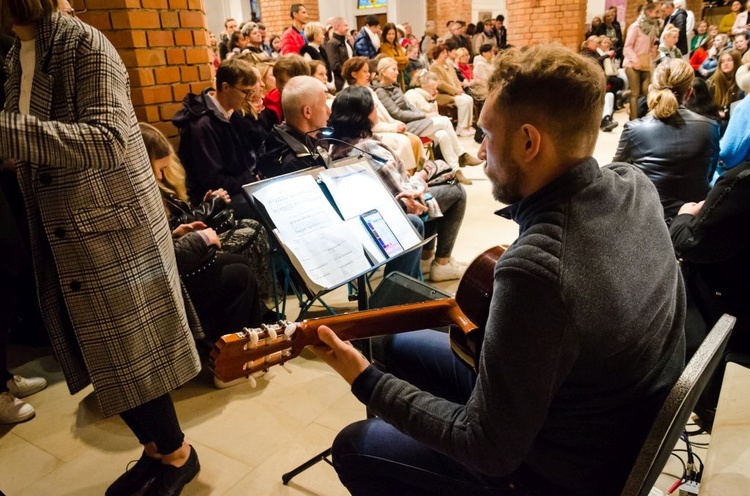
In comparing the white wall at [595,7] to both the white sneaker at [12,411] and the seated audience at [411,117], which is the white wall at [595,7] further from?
the white sneaker at [12,411]

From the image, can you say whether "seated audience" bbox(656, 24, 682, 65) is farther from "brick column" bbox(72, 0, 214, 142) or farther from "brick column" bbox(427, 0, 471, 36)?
"brick column" bbox(72, 0, 214, 142)

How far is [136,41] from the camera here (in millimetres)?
2846

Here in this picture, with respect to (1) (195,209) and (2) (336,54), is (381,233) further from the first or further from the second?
(2) (336,54)

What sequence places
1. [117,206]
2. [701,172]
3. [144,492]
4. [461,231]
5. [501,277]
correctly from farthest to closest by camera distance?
1. [461,231]
2. [701,172]
3. [144,492]
4. [117,206]
5. [501,277]

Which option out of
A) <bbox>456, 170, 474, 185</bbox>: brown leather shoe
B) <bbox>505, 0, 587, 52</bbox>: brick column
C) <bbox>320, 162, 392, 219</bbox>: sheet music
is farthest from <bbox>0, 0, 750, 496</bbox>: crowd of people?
<bbox>505, 0, 587, 52</bbox>: brick column

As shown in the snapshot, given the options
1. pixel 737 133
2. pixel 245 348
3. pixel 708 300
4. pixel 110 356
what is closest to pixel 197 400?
pixel 110 356

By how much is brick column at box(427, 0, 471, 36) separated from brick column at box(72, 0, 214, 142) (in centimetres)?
1157

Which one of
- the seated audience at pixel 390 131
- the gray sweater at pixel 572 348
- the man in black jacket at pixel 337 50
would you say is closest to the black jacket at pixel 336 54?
the man in black jacket at pixel 337 50

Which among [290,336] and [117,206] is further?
[117,206]

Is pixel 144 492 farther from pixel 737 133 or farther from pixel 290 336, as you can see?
pixel 737 133

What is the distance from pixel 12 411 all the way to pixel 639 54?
843 cm

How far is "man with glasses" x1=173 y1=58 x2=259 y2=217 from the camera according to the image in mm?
2902

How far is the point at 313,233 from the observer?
2057 mm

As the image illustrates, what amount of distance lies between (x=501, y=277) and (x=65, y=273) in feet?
3.91
